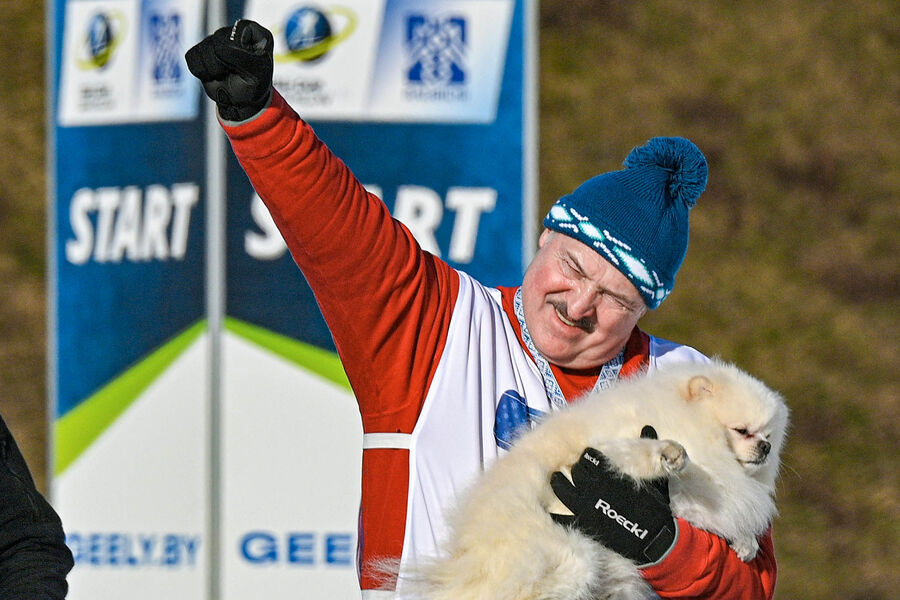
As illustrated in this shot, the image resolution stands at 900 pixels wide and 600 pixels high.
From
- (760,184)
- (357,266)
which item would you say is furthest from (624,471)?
(760,184)

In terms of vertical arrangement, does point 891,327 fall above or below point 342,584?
above

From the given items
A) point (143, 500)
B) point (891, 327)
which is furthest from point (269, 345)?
point (891, 327)

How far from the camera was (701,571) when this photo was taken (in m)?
2.04

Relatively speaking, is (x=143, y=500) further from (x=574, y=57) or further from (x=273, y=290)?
(x=574, y=57)

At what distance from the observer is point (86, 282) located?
5.17 m

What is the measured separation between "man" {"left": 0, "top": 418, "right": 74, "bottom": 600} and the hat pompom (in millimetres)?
1350

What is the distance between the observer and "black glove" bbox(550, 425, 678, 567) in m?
1.94

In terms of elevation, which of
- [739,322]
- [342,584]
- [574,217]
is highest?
[574,217]

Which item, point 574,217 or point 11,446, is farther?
point 574,217

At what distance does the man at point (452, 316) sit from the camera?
2.01 m

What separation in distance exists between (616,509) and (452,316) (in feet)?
1.84

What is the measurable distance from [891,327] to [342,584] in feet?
17.2

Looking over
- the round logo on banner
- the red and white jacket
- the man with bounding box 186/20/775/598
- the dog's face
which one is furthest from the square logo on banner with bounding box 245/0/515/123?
the dog's face

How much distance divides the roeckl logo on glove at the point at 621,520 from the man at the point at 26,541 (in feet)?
3.11
